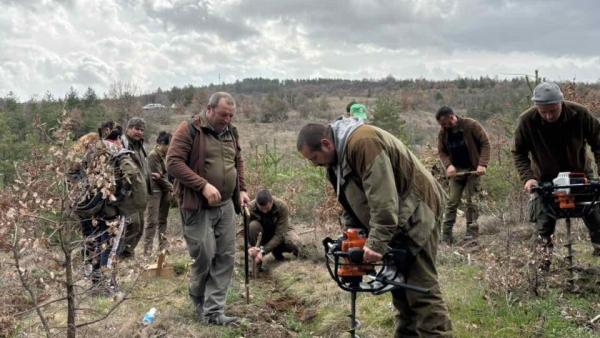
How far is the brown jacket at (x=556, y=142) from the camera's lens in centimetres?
476

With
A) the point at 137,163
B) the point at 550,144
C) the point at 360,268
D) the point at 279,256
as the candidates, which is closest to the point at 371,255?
the point at 360,268

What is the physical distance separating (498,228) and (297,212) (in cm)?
412

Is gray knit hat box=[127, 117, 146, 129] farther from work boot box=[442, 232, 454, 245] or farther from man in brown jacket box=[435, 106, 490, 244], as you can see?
work boot box=[442, 232, 454, 245]

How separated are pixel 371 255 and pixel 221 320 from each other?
2.21 m

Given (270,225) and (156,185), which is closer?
(270,225)

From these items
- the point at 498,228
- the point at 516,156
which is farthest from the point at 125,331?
the point at 498,228

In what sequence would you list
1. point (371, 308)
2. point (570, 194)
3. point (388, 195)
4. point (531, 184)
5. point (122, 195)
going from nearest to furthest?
point (388, 195)
point (570, 194)
point (531, 184)
point (371, 308)
point (122, 195)

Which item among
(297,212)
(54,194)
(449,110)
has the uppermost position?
(449,110)

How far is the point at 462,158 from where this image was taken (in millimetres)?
7410

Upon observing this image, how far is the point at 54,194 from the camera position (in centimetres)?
357

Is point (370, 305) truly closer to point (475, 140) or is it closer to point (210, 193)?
point (210, 193)

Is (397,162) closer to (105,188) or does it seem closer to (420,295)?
Answer: (420,295)

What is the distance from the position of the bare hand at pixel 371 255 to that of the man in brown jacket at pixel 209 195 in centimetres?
168

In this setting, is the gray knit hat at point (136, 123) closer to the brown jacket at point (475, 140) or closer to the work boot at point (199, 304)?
the work boot at point (199, 304)
